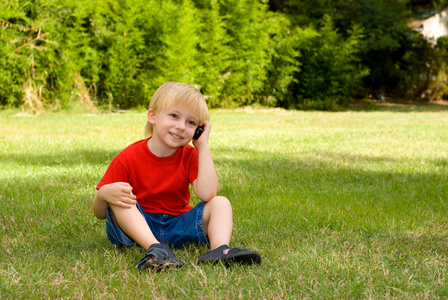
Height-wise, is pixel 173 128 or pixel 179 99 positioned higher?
pixel 179 99

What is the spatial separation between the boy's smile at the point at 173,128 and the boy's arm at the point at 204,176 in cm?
7

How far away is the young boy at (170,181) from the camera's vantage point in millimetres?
2553

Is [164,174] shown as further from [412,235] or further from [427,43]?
[427,43]

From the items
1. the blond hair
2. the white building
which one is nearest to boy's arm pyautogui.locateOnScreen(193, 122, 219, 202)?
the blond hair

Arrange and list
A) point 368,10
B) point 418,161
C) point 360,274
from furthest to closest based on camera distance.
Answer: point 368,10 → point 418,161 → point 360,274

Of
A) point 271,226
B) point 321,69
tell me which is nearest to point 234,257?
point 271,226

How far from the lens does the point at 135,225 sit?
2467 mm

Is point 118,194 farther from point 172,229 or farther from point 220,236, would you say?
point 220,236

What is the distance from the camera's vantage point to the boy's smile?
2645 millimetres

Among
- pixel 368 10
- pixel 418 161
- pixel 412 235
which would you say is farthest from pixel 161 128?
pixel 368 10

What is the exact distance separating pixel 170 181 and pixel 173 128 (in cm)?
27

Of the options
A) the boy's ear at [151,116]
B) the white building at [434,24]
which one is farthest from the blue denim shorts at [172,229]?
the white building at [434,24]

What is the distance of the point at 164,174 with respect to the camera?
8.83 ft

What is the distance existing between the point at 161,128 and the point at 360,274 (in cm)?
117
